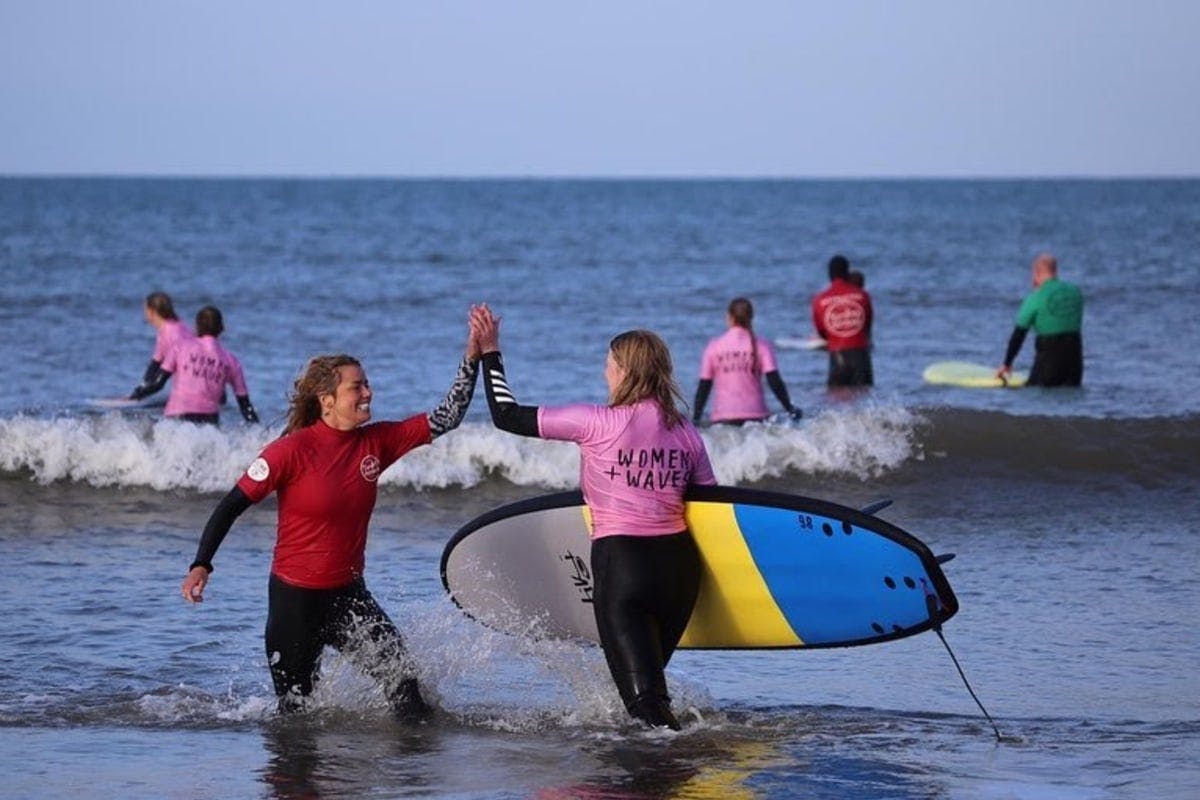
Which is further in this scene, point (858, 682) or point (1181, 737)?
point (858, 682)

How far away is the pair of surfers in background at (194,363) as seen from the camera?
13008 mm

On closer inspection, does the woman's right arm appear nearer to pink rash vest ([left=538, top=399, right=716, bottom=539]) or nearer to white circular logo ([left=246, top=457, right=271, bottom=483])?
white circular logo ([left=246, top=457, right=271, bottom=483])

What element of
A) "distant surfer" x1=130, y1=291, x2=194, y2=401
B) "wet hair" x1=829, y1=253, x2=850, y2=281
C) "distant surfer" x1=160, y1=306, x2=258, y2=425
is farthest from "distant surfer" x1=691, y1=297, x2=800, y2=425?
"distant surfer" x1=130, y1=291, x2=194, y2=401

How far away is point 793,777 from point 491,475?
7266 mm

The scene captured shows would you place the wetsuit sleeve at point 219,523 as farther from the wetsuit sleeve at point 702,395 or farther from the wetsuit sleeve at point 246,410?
the wetsuit sleeve at point 702,395

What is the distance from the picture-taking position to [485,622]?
7.36 meters

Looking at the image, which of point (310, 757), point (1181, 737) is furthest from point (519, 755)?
point (1181, 737)

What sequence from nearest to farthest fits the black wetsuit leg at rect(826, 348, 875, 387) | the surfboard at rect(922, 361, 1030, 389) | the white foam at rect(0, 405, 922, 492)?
the white foam at rect(0, 405, 922, 492)
the black wetsuit leg at rect(826, 348, 875, 387)
the surfboard at rect(922, 361, 1030, 389)

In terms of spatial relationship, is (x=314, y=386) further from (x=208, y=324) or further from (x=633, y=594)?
(x=208, y=324)

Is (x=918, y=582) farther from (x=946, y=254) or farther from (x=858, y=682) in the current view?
(x=946, y=254)

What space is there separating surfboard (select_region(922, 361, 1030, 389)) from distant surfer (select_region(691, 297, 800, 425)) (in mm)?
4494

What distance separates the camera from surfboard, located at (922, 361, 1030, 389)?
18.3 meters

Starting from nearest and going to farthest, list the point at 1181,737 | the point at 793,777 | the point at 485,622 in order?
the point at 793,777, the point at 1181,737, the point at 485,622

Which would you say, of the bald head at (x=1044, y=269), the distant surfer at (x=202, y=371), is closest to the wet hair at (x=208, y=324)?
the distant surfer at (x=202, y=371)
